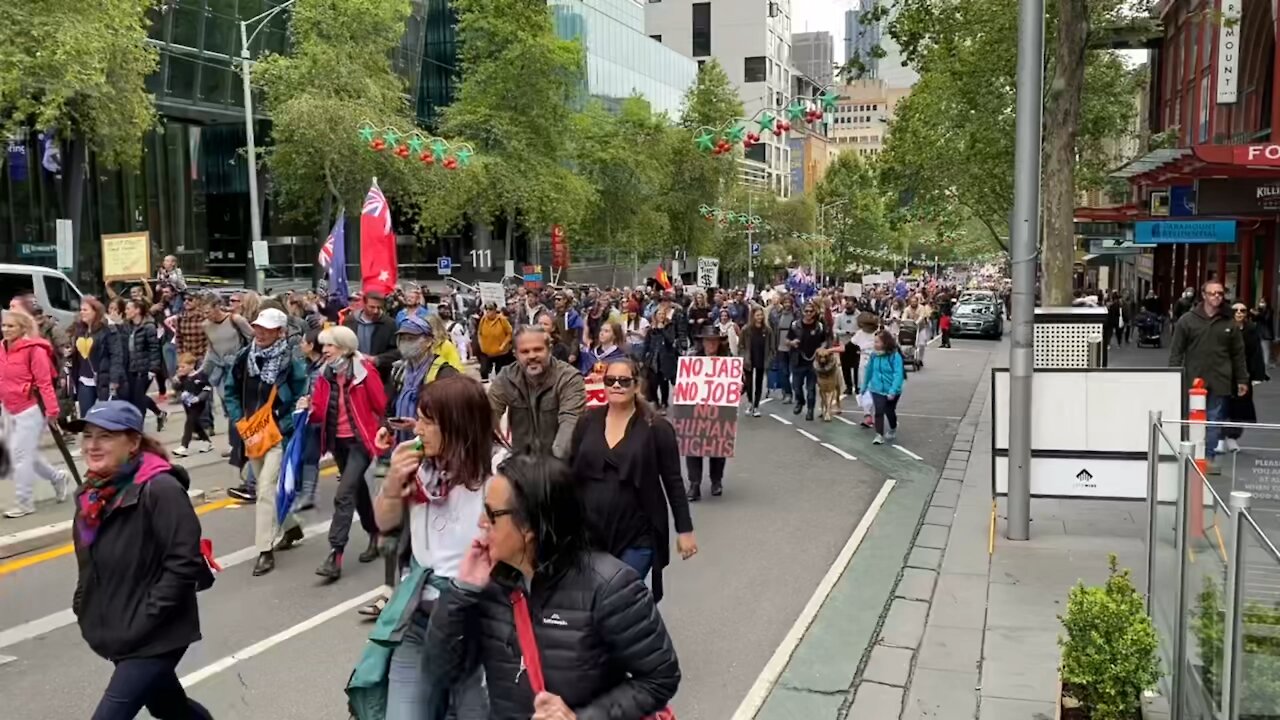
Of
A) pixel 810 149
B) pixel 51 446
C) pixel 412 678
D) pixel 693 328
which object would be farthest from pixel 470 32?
pixel 810 149

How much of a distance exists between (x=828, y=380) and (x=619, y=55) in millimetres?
56277

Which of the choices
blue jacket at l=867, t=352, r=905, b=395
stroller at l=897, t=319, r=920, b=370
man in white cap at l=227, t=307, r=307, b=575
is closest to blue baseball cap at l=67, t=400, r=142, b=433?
man in white cap at l=227, t=307, r=307, b=575

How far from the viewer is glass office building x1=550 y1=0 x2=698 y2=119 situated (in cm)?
6359

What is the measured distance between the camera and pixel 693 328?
1955 centimetres

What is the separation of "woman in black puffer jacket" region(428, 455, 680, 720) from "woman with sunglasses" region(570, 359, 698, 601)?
2248 millimetres

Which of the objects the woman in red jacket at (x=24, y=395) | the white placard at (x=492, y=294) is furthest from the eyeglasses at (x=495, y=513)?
the white placard at (x=492, y=294)

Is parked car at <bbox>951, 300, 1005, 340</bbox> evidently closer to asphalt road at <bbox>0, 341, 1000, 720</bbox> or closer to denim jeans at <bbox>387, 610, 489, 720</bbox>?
asphalt road at <bbox>0, 341, 1000, 720</bbox>

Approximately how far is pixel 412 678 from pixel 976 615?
4638 millimetres

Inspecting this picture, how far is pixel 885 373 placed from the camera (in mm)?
14281

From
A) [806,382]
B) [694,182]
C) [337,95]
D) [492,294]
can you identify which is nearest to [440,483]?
[806,382]

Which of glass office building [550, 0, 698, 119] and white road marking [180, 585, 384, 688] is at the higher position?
glass office building [550, 0, 698, 119]

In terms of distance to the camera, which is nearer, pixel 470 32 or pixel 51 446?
pixel 51 446

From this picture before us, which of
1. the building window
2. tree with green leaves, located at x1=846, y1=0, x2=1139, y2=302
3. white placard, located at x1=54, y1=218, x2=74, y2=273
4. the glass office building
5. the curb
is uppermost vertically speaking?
the building window

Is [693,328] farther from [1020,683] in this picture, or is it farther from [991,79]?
[1020,683]
